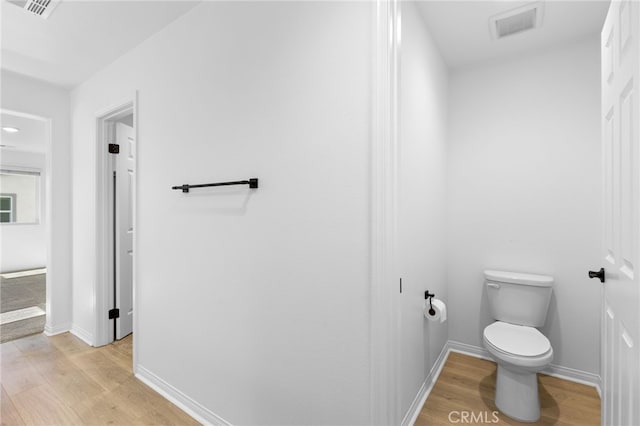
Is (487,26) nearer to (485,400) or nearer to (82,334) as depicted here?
(485,400)

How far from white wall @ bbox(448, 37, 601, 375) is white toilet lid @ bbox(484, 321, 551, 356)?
1.33 ft

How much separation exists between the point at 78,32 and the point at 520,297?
3.57m

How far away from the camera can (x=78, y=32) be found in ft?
6.48

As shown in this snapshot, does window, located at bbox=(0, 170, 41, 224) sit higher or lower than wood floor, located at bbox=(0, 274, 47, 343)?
higher

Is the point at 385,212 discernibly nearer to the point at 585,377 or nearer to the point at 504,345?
the point at 504,345

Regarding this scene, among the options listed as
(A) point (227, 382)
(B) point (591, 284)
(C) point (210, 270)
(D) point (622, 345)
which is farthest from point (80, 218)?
(B) point (591, 284)

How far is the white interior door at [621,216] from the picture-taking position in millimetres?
847

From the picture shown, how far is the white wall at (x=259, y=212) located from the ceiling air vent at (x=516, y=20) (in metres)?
1.19

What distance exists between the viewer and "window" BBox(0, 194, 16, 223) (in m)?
5.65

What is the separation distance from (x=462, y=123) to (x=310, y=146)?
169cm

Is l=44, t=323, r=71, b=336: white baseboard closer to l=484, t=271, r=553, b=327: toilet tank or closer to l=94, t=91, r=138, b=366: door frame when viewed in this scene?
l=94, t=91, r=138, b=366: door frame

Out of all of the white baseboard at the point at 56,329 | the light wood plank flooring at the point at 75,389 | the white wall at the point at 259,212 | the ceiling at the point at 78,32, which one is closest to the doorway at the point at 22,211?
the white baseboard at the point at 56,329

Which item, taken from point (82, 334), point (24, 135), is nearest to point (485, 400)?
point (82, 334)

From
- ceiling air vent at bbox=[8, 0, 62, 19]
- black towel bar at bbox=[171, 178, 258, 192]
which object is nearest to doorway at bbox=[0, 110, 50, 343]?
ceiling air vent at bbox=[8, 0, 62, 19]
